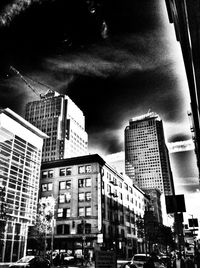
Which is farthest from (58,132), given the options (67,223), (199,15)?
(199,15)

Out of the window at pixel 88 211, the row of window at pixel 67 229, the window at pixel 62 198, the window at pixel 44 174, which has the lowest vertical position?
the row of window at pixel 67 229

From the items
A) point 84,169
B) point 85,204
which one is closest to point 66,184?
point 84,169

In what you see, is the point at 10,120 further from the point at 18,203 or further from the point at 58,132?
the point at 58,132

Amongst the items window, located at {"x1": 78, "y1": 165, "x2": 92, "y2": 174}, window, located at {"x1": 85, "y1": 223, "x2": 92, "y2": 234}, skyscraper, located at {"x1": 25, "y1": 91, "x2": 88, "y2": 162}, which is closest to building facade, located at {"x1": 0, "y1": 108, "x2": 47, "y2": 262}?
window, located at {"x1": 85, "y1": 223, "x2": 92, "y2": 234}

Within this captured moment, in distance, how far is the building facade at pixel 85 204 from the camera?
51.0 metres

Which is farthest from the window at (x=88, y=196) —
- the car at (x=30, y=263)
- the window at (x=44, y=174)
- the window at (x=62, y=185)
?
the car at (x=30, y=263)

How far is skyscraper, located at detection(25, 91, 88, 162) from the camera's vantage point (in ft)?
495

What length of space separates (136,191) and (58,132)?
81.4 metres

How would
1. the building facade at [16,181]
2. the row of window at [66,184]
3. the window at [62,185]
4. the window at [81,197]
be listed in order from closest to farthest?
the building facade at [16,181], the window at [81,197], the row of window at [66,184], the window at [62,185]

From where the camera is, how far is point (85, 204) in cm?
5453

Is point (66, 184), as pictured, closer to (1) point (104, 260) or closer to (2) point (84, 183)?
(2) point (84, 183)

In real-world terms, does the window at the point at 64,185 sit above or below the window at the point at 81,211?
above

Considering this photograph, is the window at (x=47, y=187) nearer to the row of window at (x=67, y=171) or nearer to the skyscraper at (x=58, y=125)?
the row of window at (x=67, y=171)

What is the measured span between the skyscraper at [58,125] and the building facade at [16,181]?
104 meters
